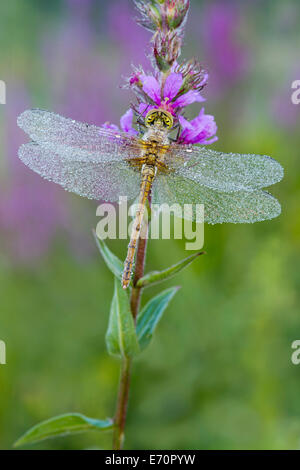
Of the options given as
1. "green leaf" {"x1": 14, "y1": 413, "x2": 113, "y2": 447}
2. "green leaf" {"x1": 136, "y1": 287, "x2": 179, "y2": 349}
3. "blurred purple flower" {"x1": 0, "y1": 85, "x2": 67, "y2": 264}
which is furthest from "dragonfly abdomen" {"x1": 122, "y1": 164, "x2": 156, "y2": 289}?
"blurred purple flower" {"x1": 0, "y1": 85, "x2": 67, "y2": 264}

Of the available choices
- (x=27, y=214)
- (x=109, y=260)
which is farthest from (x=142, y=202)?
(x=27, y=214)

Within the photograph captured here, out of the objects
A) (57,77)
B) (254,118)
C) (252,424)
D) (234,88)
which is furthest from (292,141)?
(252,424)

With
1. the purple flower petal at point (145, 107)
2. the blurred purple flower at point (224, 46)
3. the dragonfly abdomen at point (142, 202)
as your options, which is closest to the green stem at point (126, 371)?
the dragonfly abdomen at point (142, 202)

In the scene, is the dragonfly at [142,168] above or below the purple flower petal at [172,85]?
below

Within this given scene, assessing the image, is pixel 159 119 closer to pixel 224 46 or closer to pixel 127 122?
pixel 127 122

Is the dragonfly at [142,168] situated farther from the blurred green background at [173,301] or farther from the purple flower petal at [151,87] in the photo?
the blurred green background at [173,301]

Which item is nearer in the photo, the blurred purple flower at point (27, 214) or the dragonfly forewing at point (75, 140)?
the dragonfly forewing at point (75, 140)
